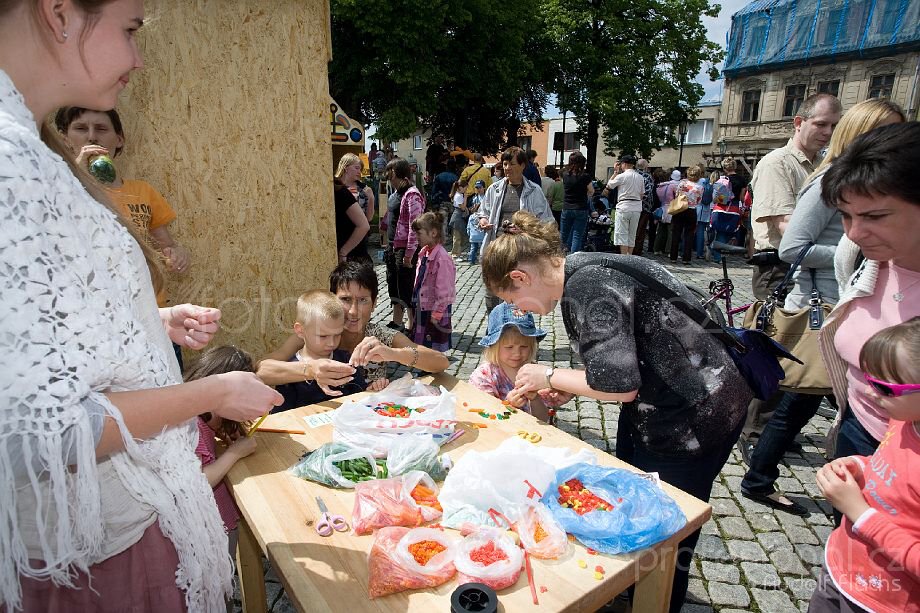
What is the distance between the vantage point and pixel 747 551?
279cm

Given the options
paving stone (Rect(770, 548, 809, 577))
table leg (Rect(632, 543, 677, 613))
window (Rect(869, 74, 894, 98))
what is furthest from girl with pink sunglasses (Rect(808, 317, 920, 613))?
window (Rect(869, 74, 894, 98))

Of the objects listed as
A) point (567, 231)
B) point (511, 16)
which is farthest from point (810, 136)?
point (511, 16)

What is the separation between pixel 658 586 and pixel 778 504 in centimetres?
207

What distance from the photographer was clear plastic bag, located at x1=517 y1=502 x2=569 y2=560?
1450mm

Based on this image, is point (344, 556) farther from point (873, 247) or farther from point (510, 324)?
point (873, 247)

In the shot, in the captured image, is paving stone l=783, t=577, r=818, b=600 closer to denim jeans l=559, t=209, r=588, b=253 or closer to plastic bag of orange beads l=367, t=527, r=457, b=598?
plastic bag of orange beads l=367, t=527, r=457, b=598

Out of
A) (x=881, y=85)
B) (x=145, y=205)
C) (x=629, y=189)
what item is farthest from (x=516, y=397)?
(x=881, y=85)

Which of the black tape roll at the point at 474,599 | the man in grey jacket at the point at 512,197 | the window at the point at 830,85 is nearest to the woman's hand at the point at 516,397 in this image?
the black tape roll at the point at 474,599

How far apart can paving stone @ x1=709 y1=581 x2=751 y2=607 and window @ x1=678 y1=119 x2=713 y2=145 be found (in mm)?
40679

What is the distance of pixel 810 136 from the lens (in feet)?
11.3

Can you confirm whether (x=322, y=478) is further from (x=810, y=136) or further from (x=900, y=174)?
(x=810, y=136)

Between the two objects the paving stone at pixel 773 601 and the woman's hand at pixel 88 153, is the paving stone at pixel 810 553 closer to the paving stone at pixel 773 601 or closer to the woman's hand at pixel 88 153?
the paving stone at pixel 773 601

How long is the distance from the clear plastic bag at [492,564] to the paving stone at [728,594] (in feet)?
5.40

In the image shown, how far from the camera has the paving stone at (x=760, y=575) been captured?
255cm
